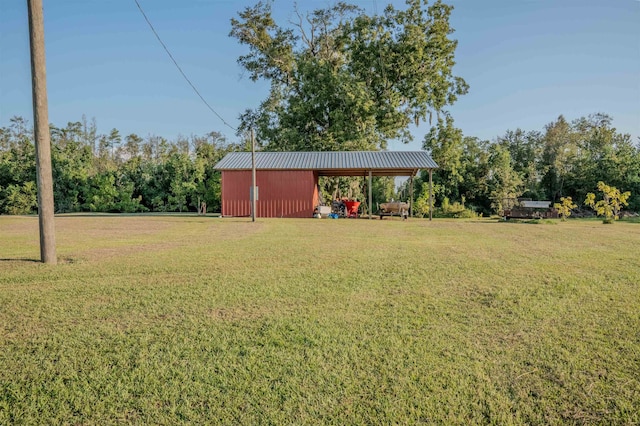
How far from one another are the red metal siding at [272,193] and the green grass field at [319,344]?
14122mm

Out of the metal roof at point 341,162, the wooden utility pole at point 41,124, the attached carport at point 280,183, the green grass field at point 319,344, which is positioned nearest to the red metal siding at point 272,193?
the attached carport at point 280,183

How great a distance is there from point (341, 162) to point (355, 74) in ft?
37.1

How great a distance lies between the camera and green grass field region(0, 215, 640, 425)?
2133 millimetres

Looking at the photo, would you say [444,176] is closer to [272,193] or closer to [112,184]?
[272,193]

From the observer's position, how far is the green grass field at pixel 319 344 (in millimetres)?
2133

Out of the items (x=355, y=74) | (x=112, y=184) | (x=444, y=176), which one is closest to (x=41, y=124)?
(x=355, y=74)

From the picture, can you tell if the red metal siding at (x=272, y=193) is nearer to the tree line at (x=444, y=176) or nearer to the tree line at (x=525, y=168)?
the tree line at (x=444, y=176)

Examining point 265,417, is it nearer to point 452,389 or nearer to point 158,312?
point 452,389

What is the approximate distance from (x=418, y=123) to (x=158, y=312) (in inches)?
1074

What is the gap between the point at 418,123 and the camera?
1105 inches

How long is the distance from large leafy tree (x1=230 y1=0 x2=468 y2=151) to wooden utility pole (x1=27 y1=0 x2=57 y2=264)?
2019 cm

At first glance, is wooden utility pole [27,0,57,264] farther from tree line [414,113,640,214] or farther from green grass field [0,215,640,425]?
tree line [414,113,640,214]

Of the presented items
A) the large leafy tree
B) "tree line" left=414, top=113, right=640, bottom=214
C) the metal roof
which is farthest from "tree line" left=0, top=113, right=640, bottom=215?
the metal roof

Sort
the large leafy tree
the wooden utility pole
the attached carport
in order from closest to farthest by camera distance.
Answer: the wooden utility pole < the attached carport < the large leafy tree
